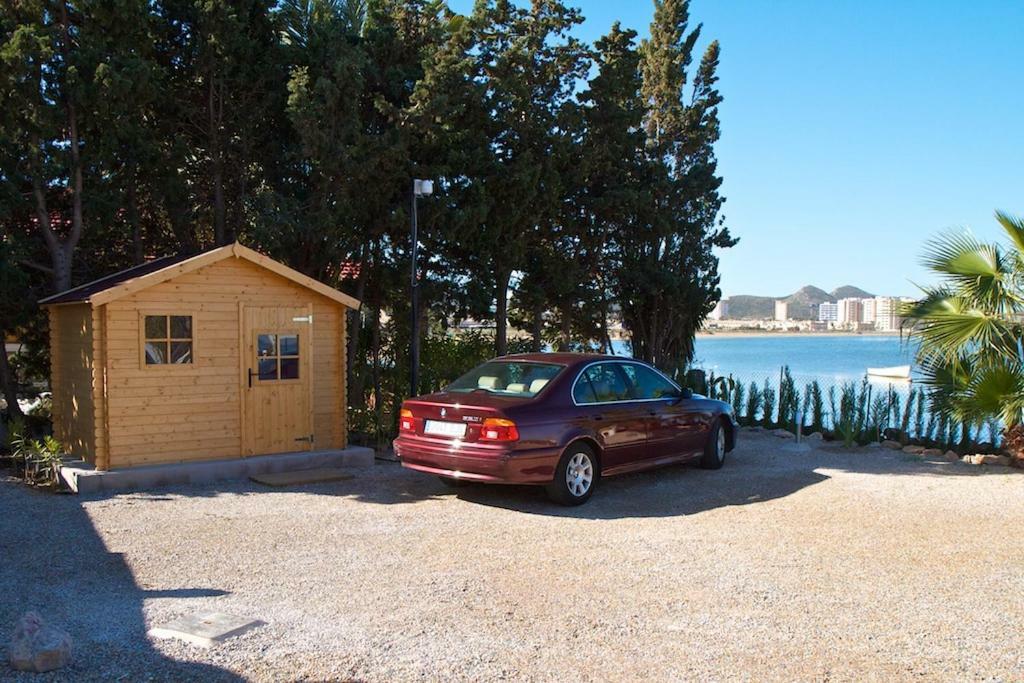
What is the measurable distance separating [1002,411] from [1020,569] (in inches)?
200

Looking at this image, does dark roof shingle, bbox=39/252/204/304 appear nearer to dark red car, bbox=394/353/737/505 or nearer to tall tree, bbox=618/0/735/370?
dark red car, bbox=394/353/737/505

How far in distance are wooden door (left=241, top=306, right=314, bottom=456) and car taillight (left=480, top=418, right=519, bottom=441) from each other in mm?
3615

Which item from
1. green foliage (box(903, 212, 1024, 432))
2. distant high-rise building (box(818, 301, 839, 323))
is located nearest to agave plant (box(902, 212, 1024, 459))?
green foliage (box(903, 212, 1024, 432))

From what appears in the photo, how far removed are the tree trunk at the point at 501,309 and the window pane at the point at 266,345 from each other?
18.3 feet

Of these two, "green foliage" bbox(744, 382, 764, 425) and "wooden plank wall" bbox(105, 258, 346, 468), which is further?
"green foliage" bbox(744, 382, 764, 425)

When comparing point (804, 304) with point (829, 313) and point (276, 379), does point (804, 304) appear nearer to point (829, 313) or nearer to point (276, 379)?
point (829, 313)

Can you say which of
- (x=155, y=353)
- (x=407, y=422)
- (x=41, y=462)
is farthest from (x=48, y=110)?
(x=407, y=422)

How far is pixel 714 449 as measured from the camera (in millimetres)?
10781

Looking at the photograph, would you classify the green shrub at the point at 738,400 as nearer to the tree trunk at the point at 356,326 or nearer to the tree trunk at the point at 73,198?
the tree trunk at the point at 356,326

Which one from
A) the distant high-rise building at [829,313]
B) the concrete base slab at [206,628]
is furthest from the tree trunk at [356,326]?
the distant high-rise building at [829,313]

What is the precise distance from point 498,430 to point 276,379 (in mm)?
3836

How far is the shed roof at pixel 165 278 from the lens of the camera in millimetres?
9297

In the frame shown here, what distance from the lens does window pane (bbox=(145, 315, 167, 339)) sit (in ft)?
31.9

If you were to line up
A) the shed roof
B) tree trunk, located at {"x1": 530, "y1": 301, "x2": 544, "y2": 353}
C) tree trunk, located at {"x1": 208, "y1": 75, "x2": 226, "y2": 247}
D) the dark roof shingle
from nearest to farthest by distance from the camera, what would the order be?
1. the shed roof
2. the dark roof shingle
3. tree trunk, located at {"x1": 208, "y1": 75, "x2": 226, "y2": 247}
4. tree trunk, located at {"x1": 530, "y1": 301, "x2": 544, "y2": 353}
